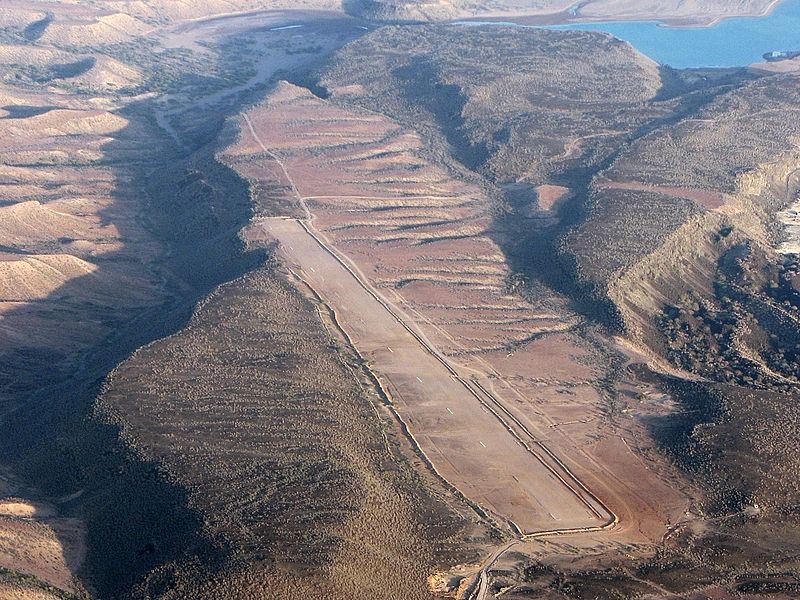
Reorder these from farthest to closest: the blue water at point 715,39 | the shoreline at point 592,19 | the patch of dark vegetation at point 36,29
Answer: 1. the shoreline at point 592,19
2. the blue water at point 715,39
3. the patch of dark vegetation at point 36,29

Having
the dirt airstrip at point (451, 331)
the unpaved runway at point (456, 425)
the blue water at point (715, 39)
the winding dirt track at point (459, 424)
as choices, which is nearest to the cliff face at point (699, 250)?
the dirt airstrip at point (451, 331)

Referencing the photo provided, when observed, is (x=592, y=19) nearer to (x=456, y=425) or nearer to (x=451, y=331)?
(x=451, y=331)

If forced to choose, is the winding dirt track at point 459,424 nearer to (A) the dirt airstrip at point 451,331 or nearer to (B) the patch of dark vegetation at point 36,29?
(A) the dirt airstrip at point 451,331

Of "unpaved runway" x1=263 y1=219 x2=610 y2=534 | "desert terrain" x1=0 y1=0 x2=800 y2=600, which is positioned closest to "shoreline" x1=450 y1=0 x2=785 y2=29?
"desert terrain" x1=0 y1=0 x2=800 y2=600

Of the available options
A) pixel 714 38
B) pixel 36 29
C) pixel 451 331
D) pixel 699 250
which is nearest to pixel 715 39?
pixel 714 38

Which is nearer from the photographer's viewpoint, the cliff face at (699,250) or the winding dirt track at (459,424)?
the winding dirt track at (459,424)

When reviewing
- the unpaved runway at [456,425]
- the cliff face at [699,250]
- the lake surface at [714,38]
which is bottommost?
the unpaved runway at [456,425]

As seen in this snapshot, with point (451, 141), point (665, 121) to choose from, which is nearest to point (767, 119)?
point (665, 121)
